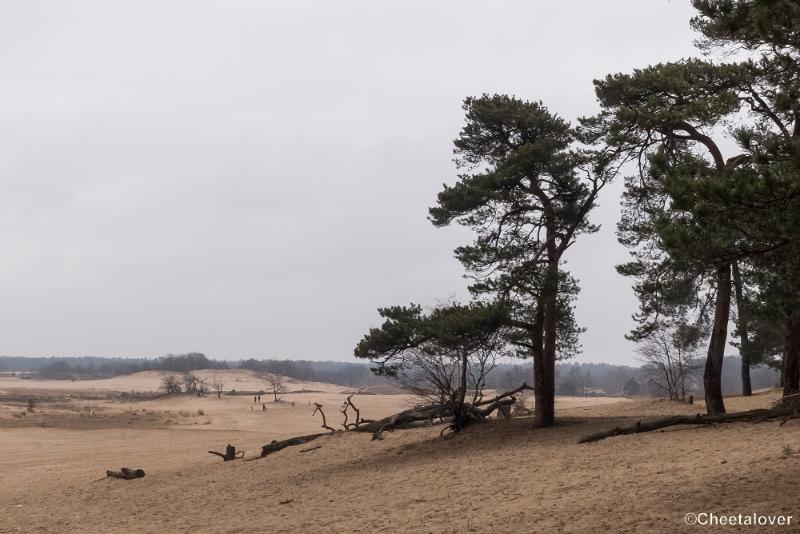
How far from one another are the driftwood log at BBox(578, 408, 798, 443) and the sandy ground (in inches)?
12.2

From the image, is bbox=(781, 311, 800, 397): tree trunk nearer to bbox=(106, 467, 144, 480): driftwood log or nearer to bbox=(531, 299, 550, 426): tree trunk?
bbox=(531, 299, 550, 426): tree trunk

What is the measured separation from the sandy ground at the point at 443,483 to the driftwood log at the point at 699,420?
1.02ft

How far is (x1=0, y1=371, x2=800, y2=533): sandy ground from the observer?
9492 millimetres

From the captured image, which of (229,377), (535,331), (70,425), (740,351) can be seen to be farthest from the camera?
(229,377)

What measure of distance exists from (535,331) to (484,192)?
4225mm

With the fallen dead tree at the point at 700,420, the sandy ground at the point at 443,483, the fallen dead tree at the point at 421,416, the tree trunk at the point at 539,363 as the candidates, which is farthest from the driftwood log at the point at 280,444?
the fallen dead tree at the point at 700,420

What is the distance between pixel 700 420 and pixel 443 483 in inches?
259

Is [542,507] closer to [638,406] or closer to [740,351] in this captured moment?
[638,406]

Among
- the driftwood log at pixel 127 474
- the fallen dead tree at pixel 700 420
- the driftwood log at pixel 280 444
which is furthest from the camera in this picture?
the driftwood log at pixel 280 444

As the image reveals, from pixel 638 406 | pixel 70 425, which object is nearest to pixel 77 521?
pixel 638 406

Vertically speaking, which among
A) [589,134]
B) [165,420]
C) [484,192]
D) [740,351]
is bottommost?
[165,420]

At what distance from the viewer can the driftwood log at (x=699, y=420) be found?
1554cm

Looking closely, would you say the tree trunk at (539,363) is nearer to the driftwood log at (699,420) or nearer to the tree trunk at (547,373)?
the tree trunk at (547,373)

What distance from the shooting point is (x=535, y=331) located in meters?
19.9
